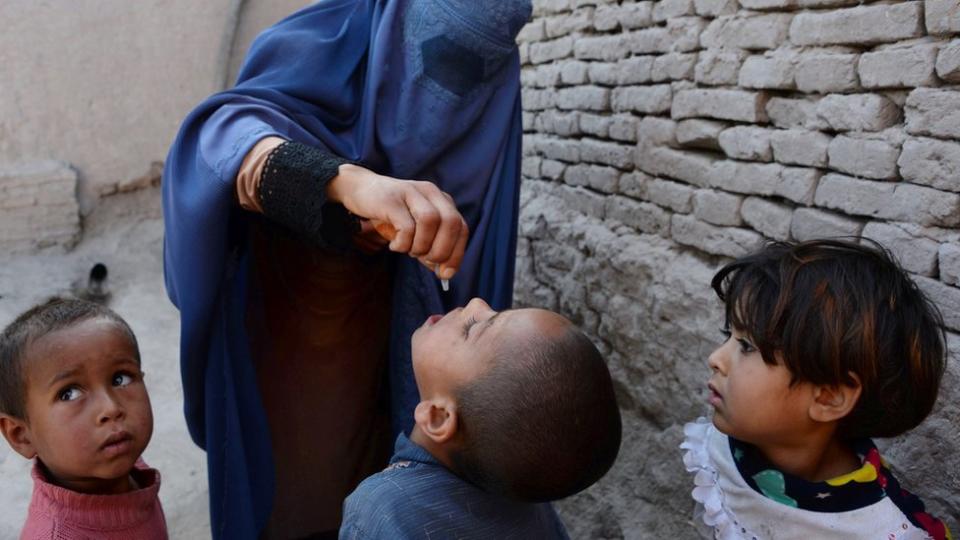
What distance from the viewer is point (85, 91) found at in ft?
15.8

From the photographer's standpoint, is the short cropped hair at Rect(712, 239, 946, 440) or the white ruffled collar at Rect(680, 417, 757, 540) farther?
the white ruffled collar at Rect(680, 417, 757, 540)

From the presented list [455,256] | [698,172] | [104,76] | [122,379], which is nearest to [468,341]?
[455,256]

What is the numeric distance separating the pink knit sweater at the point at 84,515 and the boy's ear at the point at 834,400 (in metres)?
1.41

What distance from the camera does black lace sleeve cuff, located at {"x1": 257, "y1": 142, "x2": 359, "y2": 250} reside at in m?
1.66

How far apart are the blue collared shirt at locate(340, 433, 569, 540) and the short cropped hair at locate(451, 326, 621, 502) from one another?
58mm

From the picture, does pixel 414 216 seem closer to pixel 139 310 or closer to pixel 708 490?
pixel 708 490

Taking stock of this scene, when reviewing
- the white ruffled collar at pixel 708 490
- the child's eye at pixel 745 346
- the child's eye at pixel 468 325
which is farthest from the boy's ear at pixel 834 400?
the child's eye at pixel 468 325

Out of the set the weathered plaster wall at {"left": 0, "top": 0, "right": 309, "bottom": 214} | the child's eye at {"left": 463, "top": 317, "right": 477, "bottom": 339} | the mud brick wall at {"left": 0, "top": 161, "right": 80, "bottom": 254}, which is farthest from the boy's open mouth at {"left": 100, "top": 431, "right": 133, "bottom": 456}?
the weathered plaster wall at {"left": 0, "top": 0, "right": 309, "bottom": 214}

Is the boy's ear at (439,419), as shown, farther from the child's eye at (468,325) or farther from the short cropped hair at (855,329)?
the short cropped hair at (855,329)

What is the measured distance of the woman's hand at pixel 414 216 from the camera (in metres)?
1.54

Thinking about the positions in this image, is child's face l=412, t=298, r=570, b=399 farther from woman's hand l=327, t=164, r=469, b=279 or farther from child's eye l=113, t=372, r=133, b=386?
child's eye l=113, t=372, r=133, b=386

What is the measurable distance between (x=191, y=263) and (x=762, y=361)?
124cm

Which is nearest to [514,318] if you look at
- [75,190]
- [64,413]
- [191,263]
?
[191,263]

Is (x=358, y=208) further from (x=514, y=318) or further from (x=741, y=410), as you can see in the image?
(x=741, y=410)
